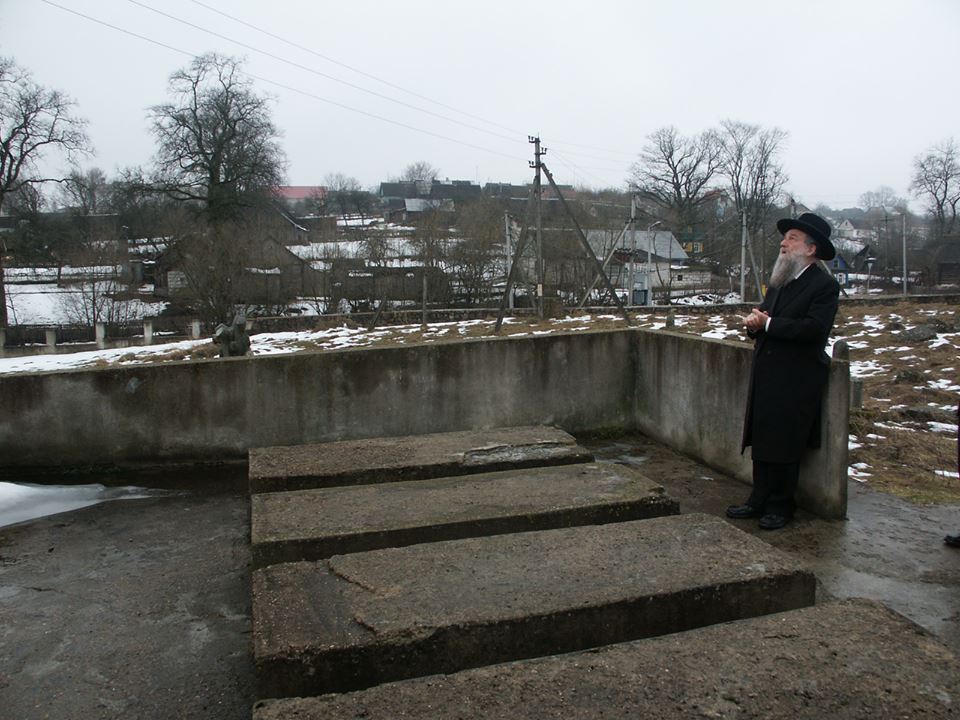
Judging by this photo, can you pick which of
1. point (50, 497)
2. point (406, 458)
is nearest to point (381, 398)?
point (406, 458)

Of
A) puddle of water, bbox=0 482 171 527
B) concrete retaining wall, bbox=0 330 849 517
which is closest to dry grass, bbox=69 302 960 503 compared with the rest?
concrete retaining wall, bbox=0 330 849 517

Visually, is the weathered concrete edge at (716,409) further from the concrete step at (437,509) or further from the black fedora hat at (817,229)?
the concrete step at (437,509)

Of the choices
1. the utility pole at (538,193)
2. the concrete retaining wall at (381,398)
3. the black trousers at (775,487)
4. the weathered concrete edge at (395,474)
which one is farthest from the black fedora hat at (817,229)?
the utility pole at (538,193)

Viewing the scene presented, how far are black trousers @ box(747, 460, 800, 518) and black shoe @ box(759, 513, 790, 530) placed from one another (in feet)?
0.10

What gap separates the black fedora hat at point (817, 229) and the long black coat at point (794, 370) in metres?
0.13

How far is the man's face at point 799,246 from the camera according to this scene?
4211mm

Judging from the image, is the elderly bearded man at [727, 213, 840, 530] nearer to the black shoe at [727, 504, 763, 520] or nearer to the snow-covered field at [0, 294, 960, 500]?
the black shoe at [727, 504, 763, 520]

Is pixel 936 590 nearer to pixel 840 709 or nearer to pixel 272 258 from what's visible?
pixel 840 709

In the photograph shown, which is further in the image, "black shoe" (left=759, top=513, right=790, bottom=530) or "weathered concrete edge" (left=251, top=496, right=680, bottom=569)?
"black shoe" (left=759, top=513, right=790, bottom=530)

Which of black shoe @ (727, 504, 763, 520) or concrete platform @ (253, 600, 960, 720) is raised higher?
concrete platform @ (253, 600, 960, 720)

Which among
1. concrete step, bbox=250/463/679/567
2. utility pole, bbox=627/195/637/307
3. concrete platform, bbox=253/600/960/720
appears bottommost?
concrete platform, bbox=253/600/960/720

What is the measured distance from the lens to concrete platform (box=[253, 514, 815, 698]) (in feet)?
7.48

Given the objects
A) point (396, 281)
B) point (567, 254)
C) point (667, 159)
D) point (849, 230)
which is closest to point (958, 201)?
point (667, 159)

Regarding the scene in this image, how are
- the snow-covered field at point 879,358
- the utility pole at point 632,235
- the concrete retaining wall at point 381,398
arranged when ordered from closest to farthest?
the concrete retaining wall at point 381,398 < the snow-covered field at point 879,358 < the utility pole at point 632,235
